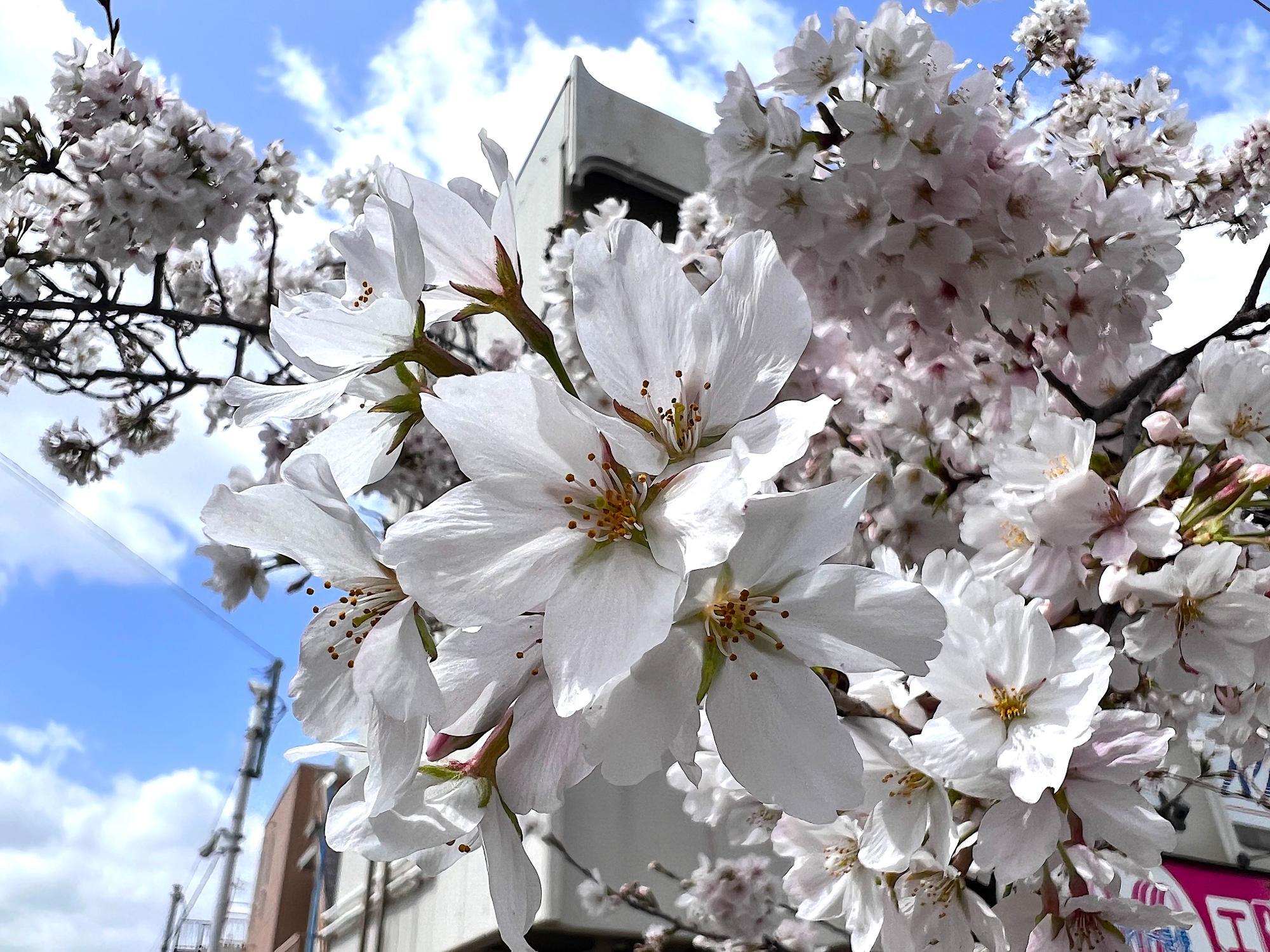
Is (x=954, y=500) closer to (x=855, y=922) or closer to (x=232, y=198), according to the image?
(x=855, y=922)

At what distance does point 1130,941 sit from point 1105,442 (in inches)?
29.5

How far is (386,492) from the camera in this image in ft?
9.32

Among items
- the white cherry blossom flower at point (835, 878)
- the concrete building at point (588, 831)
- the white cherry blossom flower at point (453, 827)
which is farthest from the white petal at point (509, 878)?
the concrete building at point (588, 831)

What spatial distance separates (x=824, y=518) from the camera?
407 millimetres

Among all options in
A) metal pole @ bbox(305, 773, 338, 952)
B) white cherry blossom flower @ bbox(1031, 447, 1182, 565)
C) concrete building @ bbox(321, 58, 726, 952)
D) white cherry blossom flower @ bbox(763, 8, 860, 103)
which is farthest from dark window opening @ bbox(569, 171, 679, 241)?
white cherry blossom flower @ bbox(1031, 447, 1182, 565)

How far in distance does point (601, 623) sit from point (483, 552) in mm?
64

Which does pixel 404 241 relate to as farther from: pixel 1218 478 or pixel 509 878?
pixel 1218 478

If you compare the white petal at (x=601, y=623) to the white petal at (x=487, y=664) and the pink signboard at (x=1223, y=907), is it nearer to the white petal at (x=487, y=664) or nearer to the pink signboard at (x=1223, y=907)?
the white petal at (x=487, y=664)

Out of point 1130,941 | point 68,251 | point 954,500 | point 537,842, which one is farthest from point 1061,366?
point 537,842

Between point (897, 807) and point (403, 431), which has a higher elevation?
point (403, 431)

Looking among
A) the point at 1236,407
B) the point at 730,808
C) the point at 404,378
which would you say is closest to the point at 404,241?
the point at 404,378

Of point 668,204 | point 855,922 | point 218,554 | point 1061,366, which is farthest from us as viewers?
point 668,204

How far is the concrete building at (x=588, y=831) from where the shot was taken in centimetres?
457

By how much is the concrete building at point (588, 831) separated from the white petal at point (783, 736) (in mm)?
3125
